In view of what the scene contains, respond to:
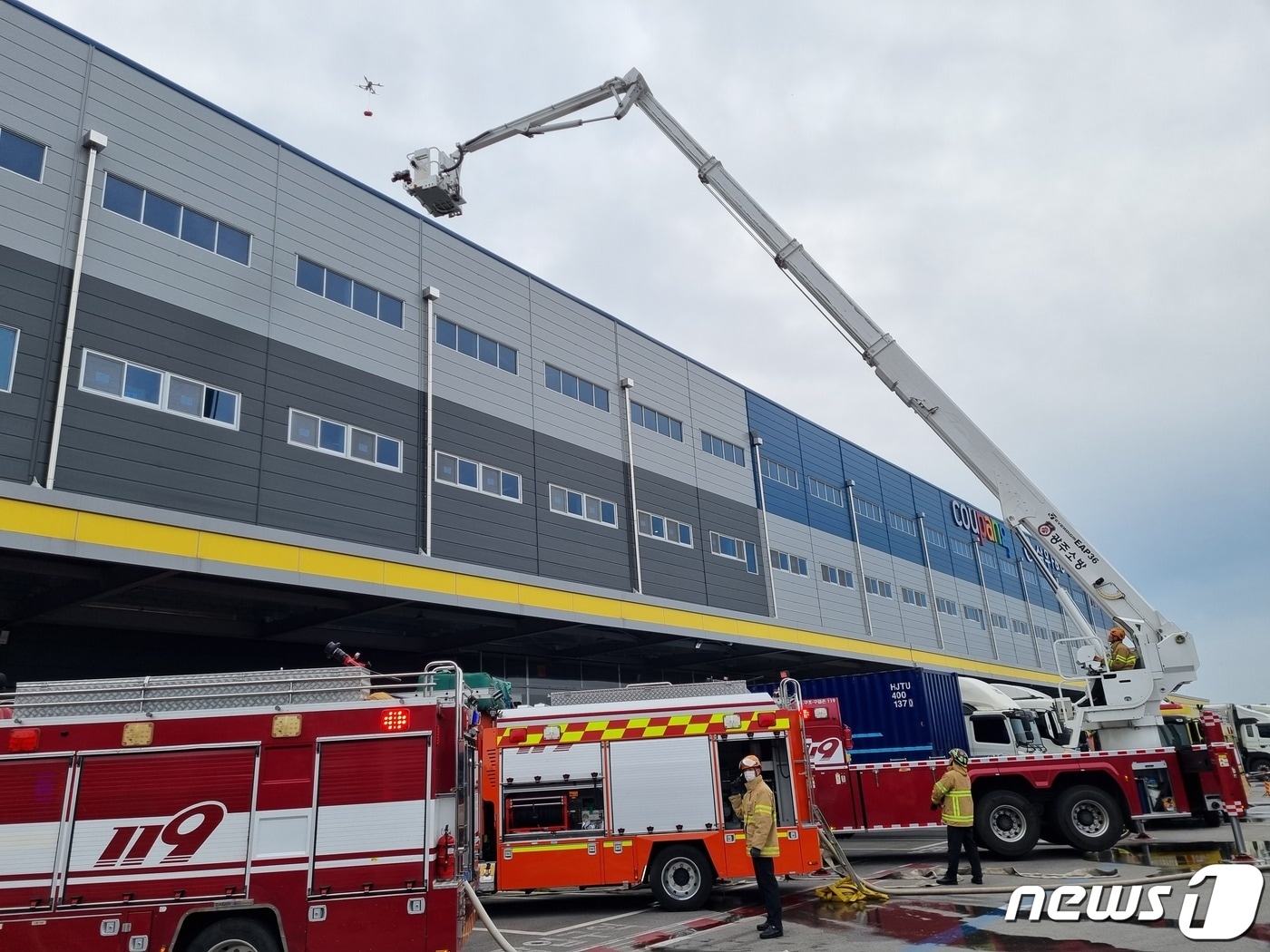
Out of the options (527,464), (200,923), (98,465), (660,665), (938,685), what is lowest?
(200,923)

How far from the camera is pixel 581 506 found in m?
28.4

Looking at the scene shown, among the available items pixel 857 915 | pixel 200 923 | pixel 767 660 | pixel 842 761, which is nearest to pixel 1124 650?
pixel 842 761

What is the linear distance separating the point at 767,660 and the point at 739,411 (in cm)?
1031

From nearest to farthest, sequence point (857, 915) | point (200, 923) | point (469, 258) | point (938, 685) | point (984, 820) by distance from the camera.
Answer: point (200, 923) < point (857, 915) < point (984, 820) < point (938, 685) < point (469, 258)

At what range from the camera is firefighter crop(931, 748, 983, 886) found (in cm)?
1234

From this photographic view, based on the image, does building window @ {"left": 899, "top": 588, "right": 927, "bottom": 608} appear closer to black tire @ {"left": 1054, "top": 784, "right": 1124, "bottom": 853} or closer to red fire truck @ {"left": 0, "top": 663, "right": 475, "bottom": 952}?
black tire @ {"left": 1054, "top": 784, "right": 1124, "bottom": 853}

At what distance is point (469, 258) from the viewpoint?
26.8m

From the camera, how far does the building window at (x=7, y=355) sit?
1606 cm

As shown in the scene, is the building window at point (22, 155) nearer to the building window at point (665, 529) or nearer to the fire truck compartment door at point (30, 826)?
the fire truck compartment door at point (30, 826)

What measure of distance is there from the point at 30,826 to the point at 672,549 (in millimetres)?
24494

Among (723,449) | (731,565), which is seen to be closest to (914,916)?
(731,565)

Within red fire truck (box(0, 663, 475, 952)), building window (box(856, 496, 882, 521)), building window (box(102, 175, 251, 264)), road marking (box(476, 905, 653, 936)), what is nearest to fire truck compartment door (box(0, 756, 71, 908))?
red fire truck (box(0, 663, 475, 952))

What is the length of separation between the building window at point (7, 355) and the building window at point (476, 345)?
34.4ft

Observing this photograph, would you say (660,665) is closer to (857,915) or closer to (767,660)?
(767,660)
